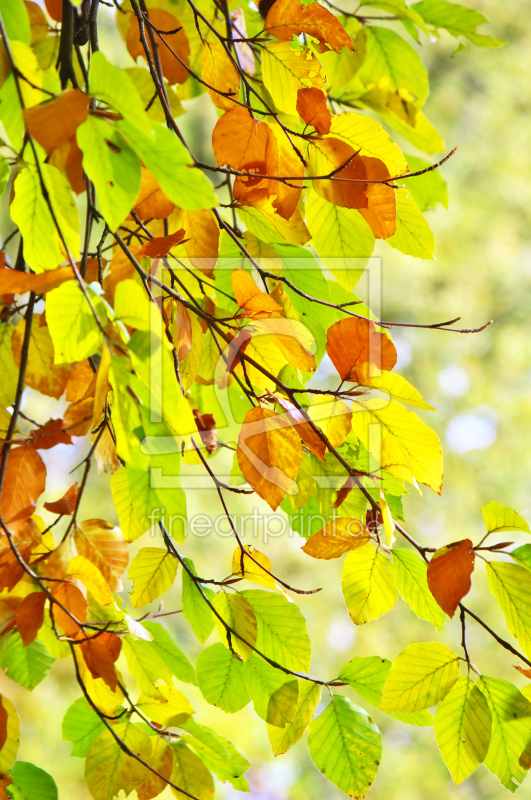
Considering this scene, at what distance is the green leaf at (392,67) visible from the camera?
624mm

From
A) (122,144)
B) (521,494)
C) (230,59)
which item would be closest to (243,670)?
(122,144)

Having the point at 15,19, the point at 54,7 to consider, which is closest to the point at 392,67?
the point at 54,7

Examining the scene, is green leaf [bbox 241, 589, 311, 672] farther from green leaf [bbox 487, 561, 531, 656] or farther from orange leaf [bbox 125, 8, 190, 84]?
orange leaf [bbox 125, 8, 190, 84]

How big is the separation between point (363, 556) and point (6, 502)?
293 mm

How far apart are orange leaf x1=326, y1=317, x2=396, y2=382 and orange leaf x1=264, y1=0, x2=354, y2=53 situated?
0.68 ft

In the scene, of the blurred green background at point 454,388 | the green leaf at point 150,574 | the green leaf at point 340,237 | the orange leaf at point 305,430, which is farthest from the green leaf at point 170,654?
the blurred green background at point 454,388

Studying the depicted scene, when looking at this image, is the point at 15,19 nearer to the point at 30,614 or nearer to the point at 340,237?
the point at 340,237

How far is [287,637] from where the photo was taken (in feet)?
1.43

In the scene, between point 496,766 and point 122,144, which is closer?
point 122,144

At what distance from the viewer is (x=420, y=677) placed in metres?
A: 0.41

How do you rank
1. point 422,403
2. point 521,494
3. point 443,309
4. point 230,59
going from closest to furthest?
point 422,403 → point 230,59 → point 521,494 → point 443,309

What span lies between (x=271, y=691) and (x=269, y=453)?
19 centimetres

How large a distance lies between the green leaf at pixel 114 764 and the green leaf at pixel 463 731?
25 cm

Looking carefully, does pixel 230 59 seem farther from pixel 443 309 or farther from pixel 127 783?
pixel 443 309
